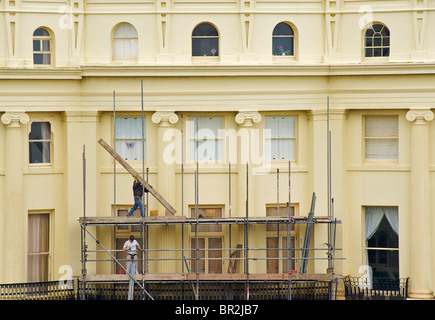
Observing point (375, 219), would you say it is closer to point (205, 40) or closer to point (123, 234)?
point (205, 40)

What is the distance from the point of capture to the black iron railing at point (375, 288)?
46.8 metres

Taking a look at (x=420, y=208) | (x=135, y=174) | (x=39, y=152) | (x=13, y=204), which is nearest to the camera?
(x=135, y=174)

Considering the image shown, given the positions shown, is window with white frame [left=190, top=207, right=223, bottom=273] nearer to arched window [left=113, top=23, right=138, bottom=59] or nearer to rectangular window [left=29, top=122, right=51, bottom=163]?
rectangular window [left=29, top=122, right=51, bottom=163]

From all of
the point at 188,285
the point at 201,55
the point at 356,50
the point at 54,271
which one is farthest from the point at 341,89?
the point at 54,271

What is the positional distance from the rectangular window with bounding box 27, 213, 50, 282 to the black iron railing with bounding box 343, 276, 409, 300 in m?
10.2

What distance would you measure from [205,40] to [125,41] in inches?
107

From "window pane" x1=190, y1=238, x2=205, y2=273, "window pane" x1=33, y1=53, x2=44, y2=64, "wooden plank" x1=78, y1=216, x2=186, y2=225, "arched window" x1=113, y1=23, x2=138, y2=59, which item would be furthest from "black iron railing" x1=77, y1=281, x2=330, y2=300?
"arched window" x1=113, y1=23, x2=138, y2=59

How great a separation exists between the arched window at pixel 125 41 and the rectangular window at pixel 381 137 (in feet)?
27.4

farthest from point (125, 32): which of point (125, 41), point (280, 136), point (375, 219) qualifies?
point (375, 219)

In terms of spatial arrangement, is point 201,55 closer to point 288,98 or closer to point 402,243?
point 288,98

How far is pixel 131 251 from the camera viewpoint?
45.9 metres

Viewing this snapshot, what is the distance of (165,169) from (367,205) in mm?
7004

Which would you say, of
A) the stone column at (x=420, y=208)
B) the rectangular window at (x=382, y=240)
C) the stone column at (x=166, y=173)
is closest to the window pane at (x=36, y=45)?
the stone column at (x=166, y=173)

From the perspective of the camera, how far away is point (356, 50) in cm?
4731
